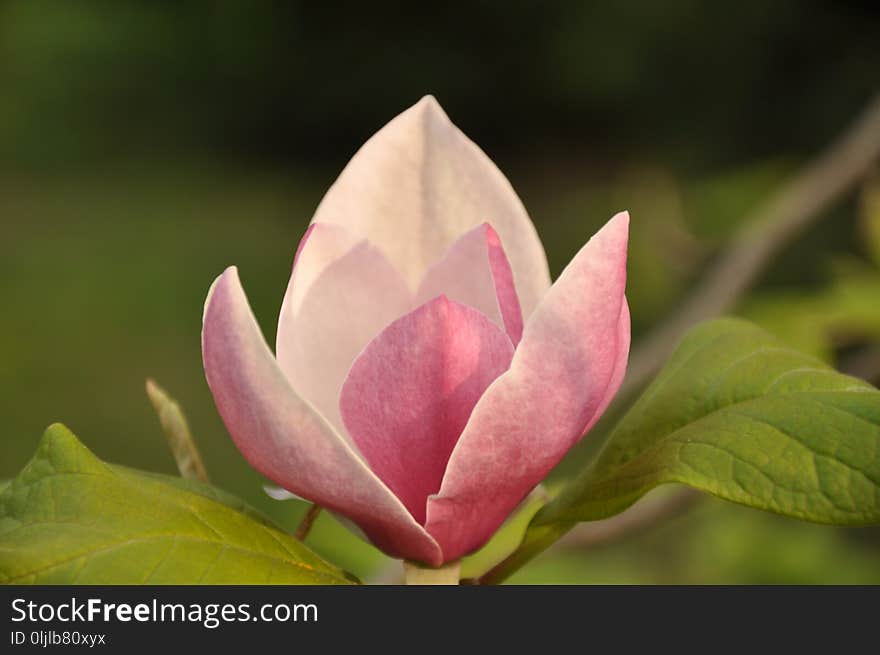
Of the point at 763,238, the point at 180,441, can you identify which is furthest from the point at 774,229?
the point at 180,441

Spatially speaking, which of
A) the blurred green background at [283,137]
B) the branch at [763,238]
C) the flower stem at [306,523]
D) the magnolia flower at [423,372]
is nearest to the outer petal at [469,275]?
the magnolia flower at [423,372]

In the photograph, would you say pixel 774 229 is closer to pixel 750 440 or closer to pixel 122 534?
pixel 750 440

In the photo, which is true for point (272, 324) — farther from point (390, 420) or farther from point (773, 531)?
point (390, 420)

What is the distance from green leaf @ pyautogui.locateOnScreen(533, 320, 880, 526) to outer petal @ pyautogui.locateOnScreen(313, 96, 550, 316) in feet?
0.39

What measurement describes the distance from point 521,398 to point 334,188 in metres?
0.18

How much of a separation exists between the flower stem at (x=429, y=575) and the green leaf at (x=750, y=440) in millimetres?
49

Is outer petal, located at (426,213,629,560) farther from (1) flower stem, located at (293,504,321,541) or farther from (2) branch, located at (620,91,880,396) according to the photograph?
(2) branch, located at (620,91,880,396)

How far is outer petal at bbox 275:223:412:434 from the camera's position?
0.56 metres

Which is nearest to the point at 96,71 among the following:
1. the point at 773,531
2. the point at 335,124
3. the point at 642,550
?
the point at 335,124

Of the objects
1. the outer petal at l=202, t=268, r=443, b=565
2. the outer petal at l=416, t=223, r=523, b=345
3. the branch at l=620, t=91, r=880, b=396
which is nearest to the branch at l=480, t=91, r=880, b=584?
the branch at l=620, t=91, r=880, b=396

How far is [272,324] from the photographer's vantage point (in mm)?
4516

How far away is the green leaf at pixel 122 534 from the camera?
48 cm

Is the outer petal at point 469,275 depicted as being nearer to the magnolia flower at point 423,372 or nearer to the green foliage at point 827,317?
the magnolia flower at point 423,372

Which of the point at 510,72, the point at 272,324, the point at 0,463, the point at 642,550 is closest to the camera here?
the point at 642,550
